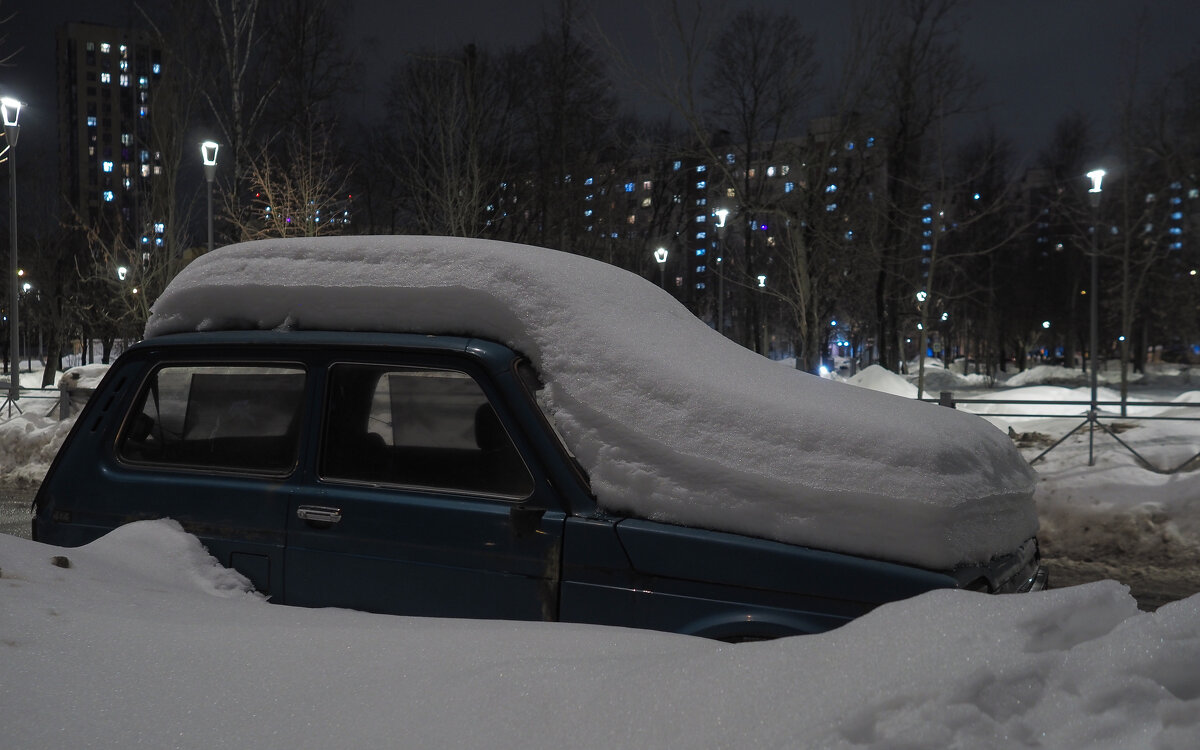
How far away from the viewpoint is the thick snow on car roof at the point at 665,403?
8.64 feet

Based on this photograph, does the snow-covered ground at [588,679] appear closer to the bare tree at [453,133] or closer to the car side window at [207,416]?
the car side window at [207,416]

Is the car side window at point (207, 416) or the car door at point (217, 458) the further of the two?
the car side window at point (207, 416)

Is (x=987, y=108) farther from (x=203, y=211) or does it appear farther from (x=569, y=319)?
(x=203, y=211)

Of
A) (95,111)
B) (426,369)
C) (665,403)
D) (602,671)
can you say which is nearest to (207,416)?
(426,369)

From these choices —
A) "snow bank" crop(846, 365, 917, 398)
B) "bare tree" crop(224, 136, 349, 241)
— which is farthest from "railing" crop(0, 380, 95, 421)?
"snow bank" crop(846, 365, 917, 398)

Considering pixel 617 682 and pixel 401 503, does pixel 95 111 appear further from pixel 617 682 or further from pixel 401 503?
pixel 617 682

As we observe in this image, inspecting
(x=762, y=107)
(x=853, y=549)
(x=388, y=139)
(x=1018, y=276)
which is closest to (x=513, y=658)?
(x=853, y=549)

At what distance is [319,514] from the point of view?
10.5 ft

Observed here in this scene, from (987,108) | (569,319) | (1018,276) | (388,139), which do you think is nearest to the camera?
(569,319)

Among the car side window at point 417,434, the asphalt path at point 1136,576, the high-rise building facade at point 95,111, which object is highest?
the high-rise building facade at point 95,111

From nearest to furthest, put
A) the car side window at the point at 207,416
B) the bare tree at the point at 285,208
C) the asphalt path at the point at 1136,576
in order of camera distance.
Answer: the car side window at the point at 207,416 → the asphalt path at the point at 1136,576 → the bare tree at the point at 285,208

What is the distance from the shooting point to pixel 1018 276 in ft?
179

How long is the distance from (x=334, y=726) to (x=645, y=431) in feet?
4.49

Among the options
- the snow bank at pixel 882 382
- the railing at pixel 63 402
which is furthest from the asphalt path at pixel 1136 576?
the snow bank at pixel 882 382
